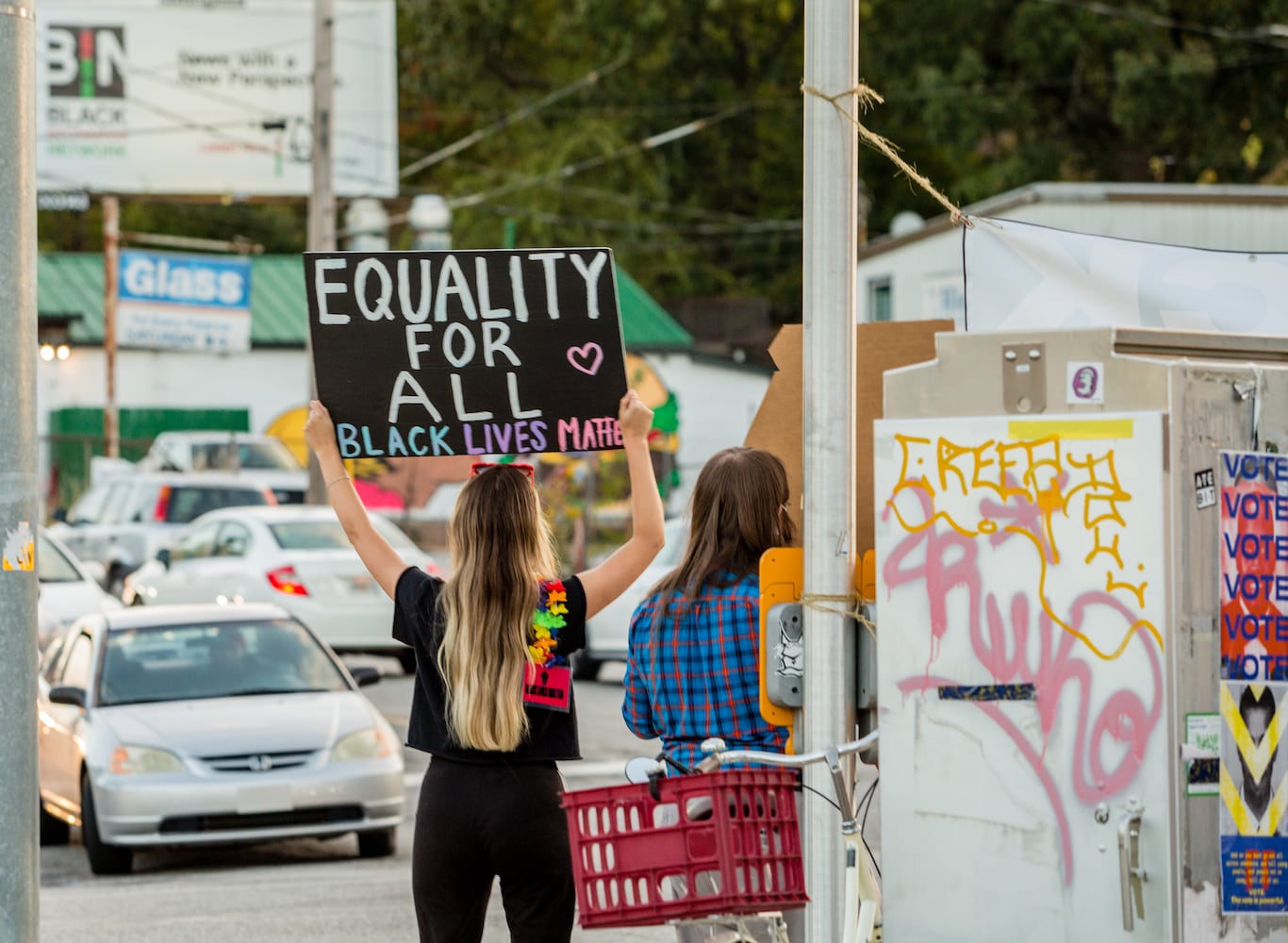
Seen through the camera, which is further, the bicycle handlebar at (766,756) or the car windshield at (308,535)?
the car windshield at (308,535)

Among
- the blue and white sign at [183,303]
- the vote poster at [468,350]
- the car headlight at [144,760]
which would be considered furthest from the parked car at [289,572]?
the blue and white sign at [183,303]

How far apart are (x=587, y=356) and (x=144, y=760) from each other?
6220mm

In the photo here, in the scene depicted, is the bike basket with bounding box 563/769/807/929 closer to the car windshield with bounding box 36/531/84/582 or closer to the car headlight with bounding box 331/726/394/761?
the car headlight with bounding box 331/726/394/761

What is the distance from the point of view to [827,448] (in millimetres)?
4797

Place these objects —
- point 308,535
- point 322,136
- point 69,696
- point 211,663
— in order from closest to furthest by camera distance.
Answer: point 69,696, point 211,663, point 308,535, point 322,136

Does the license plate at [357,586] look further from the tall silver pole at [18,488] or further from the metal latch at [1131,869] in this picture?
the metal latch at [1131,869]

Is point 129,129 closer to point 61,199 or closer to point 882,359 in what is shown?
point 61,199

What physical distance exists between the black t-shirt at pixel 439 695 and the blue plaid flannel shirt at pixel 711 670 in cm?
25

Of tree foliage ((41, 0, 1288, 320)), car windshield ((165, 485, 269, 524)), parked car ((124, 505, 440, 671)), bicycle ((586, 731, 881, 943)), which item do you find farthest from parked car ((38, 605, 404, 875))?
tree foliage ((41, 0, 1288, 320))

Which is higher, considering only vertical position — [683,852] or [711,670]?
[711,670]

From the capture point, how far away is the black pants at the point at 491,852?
15.3 feet

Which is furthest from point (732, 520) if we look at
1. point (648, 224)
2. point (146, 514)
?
point (648, 224)

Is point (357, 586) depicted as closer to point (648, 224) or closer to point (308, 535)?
point (308, 535)

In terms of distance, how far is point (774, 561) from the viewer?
4.91 m
